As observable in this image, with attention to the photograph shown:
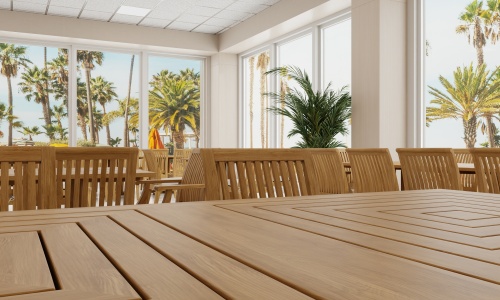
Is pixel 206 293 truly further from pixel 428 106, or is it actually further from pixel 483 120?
pixel 428 106

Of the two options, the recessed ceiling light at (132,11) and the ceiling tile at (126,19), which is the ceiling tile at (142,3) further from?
the ceiling tile at (126,19)

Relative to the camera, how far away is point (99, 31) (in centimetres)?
835

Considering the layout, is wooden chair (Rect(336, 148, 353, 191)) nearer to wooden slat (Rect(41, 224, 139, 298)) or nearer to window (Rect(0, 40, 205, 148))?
wooden slat (Rect(41, 224, 139, 298))

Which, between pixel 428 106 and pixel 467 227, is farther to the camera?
pixel 428 106

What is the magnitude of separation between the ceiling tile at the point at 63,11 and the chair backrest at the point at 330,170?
5847 millimetres

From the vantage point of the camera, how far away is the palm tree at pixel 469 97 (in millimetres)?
5027

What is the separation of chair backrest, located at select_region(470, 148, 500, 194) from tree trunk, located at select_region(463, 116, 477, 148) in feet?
9.85

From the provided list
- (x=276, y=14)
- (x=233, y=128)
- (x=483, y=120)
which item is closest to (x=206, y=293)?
(x=483, y=120)

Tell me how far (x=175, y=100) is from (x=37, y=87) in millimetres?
2324

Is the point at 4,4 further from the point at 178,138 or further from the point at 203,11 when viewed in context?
the point at 178,138

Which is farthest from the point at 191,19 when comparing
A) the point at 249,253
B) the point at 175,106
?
the point at 249,253

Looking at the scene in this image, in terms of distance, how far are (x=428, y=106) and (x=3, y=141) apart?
6.39m

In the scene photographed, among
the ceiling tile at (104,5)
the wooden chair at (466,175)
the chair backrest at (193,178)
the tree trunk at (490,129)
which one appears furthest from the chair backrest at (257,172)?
the ceiling tile at (104,5)

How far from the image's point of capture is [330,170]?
3154 mm
